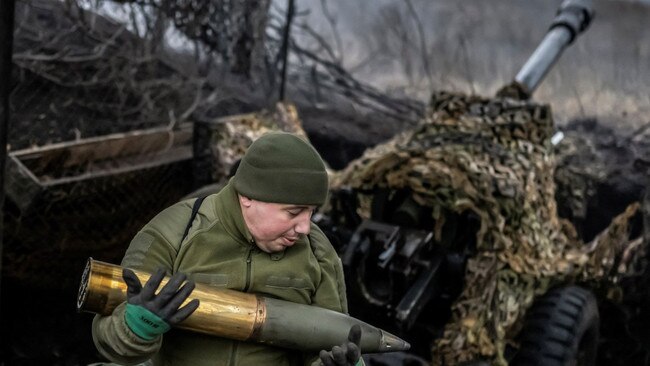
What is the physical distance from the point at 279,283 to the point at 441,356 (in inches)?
83.0

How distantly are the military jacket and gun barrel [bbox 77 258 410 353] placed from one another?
48 mm

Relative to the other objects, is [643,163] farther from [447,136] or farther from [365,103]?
[447,136]

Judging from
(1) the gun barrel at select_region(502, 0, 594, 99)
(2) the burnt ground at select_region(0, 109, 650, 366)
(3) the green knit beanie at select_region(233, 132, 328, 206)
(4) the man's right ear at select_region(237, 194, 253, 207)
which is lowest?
(2) the burnt ground at select_region(0, 109, 650, 366)

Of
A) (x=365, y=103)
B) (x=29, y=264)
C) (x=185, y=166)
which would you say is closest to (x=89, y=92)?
(x=185, y=166)

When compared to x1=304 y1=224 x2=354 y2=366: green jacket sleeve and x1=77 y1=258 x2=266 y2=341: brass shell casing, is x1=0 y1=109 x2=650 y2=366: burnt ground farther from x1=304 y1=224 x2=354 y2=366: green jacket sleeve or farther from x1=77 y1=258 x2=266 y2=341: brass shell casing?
x1=77 y1=258 x2=266 y2=341: brass shell casing

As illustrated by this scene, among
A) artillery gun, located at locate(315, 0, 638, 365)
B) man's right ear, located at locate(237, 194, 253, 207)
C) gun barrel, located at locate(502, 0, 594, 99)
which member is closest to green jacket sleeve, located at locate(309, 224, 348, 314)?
man's right ear, located at locate(237, 194, 253, 207)

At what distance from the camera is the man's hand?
1.82m

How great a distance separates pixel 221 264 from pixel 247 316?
0.52 ft

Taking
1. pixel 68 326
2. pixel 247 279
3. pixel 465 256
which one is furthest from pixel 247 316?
pixel 68 326

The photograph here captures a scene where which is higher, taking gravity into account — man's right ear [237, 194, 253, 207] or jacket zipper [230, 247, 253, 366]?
man's right ear [237, 194, 253, 207]

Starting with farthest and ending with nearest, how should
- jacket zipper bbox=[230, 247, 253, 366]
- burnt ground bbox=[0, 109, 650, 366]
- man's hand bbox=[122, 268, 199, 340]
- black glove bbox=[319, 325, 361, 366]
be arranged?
burnt ground bbox=[0, 109, 650, 366]
jacket zipper bbox=[230, 247, 253, 366]
black glove bbox=[319, 325, 361, 366]
man's hand bbox=[122, 268, 199, 340]

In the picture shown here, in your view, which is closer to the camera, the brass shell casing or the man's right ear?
the brass shell casing

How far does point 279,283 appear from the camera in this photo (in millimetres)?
2186

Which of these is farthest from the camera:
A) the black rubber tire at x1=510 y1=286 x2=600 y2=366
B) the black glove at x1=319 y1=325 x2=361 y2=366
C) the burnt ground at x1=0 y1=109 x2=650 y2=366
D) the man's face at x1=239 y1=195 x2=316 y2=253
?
the burnt ground at x1=0 y1=109 x2=650 y2=366
